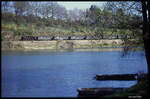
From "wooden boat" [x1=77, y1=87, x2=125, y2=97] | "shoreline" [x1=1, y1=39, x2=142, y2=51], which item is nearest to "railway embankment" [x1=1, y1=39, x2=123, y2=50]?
"shoreline" [x1=1, y1=39, x2=142, y2=51]

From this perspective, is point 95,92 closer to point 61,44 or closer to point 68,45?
point 61,44

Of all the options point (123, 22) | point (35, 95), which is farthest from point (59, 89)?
point (123, 22)

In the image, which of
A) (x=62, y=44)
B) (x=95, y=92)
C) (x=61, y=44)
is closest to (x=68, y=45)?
(x=62, y=44)

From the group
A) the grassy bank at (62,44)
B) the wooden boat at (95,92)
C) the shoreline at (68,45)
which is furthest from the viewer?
the shoreline at (68,45)

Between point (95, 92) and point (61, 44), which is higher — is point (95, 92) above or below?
above

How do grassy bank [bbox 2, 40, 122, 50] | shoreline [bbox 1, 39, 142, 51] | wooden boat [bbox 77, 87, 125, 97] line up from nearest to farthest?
wooden boat [bbox 77, 87, 125, 97], grassy bank [bbox 2, 40, 122, 50], shoreline [bbox 1, 39, 142, 51]

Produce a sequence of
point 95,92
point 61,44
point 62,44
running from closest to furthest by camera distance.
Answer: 1. point 95,92
2. point 61,44
3. point 62,44

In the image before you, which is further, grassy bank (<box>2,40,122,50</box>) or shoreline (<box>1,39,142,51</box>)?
shoreline (<box>1,39,142,51</box>)

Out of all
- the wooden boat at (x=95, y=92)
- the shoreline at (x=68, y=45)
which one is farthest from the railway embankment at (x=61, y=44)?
the wooden boat at (x=95, y=92)

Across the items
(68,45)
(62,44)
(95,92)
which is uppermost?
(95,92)

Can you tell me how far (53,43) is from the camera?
67250 millimetres

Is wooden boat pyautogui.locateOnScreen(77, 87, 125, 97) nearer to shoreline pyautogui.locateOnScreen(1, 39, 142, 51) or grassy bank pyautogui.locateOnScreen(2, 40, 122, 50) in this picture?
grassy bank pyautogui.locateOnScreen(2, 40, 122, 50)

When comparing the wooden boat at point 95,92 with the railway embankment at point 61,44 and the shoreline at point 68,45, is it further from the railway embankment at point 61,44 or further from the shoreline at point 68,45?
the shoreline at point 68,45

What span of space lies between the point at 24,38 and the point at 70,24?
14.5 meters
